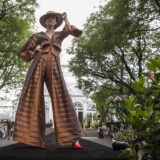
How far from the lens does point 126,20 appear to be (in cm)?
877

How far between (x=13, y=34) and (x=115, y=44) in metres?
6.95

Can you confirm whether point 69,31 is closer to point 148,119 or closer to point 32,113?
point 32,113

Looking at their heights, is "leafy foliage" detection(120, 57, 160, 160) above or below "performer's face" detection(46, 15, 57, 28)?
below

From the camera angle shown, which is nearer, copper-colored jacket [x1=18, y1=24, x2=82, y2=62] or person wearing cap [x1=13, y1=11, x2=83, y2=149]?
person wearing cap [x1=13, y1=11, x2=83, y2=149]

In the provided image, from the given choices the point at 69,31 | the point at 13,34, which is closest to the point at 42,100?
the point at 69,31

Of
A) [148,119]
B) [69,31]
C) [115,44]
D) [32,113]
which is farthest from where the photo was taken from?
[115,44]

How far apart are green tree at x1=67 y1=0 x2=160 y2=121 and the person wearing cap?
6000 millimetres

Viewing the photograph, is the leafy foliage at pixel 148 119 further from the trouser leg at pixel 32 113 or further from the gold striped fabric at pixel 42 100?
the trouser leg at pixel 32 113

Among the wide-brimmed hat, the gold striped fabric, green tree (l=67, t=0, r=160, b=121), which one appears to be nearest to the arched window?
green tree (l=67, t=0, r=160, b=121)

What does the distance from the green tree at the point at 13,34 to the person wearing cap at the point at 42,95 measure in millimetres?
7998

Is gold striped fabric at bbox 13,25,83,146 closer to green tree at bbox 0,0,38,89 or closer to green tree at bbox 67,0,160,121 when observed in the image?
green tree at bbox 67,0,160,121

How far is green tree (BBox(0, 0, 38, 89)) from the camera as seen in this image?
10406 millimetres

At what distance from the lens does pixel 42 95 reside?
10.1 feet

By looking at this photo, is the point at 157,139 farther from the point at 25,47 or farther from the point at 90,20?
the point at 90,20
